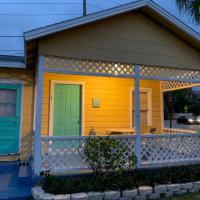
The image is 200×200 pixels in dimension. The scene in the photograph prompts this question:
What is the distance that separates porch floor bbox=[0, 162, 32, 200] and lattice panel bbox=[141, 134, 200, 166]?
9.75ft

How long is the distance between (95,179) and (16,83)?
12.5ft

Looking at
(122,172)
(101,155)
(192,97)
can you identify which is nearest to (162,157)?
(122,172)

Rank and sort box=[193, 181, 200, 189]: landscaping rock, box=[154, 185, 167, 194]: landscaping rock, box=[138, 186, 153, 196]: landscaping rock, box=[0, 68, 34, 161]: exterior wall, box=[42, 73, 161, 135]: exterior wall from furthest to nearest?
1. box=[42, 73, 161, 135]: exterior wall
2. box=[0, 68, 34, 161]: exterior wall
3. box=[193, 181, 200, 189]: landscaping rock
4. box=[154, 185, 167, 194]: landscaping rock
5. box=[138, 186, 153, 196]: landscaping rock

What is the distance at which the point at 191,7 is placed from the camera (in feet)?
24.3

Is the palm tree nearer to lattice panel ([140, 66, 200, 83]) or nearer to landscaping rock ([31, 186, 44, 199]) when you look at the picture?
lattice panel ([140, 66, 200, 83])

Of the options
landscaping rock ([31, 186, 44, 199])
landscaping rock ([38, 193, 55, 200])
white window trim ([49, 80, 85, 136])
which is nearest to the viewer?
landscaping rock ([38, 193, 55, 200])

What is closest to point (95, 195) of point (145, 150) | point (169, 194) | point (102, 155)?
point (102, 155)

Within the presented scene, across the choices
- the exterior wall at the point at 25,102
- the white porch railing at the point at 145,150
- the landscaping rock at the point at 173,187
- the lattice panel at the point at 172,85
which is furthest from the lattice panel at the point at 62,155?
the lattice panel at the point at 172,85

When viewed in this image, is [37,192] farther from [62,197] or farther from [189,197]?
[189,197]

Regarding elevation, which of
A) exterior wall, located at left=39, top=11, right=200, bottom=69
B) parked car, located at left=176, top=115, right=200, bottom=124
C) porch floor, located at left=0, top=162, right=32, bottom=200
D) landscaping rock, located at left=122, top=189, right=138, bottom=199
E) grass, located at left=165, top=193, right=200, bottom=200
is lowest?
grass, located at left=165, top=193, right=200, bottom=200

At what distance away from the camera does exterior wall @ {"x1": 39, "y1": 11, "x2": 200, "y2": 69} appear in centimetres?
535

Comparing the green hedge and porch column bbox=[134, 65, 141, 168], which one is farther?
porch column bbox=[134, 65, 141, 168]

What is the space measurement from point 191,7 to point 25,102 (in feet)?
20.0

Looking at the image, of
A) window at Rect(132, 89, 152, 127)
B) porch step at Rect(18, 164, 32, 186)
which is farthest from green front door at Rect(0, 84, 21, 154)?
window at Rect(132, 89, 152, 127)
